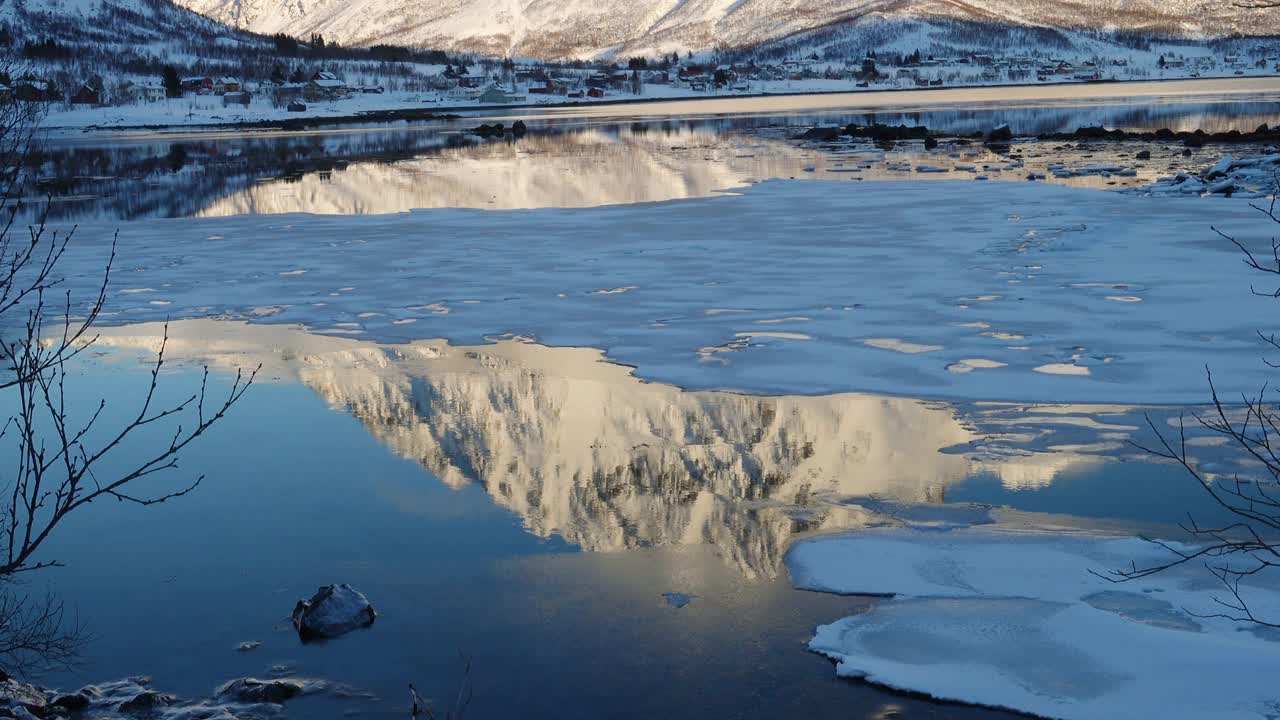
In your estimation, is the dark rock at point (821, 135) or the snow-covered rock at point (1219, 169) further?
the dark rock at point (821, 135)

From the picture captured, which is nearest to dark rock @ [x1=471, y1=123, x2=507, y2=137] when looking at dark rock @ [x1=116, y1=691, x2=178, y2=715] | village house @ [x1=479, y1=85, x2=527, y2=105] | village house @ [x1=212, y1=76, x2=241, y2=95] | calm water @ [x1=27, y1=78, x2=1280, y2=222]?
calm water @ [x1=27, y1=78, x2=1280, y2=222]

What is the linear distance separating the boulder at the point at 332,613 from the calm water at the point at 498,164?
1726 centimetres

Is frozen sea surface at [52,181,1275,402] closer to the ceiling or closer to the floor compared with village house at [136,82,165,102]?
closer to the floor

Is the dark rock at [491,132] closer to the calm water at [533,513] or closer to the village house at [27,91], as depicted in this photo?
the village house at [27,91]

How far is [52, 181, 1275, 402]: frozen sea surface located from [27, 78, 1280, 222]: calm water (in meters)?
3.42

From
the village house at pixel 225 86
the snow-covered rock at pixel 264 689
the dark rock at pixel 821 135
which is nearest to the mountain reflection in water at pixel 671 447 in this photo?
the snow-covered rock at pixel 264 689

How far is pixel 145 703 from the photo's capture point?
443cm

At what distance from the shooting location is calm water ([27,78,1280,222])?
954 inches

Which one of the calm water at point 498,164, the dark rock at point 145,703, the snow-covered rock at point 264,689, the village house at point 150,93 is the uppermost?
the village house at point 150,93

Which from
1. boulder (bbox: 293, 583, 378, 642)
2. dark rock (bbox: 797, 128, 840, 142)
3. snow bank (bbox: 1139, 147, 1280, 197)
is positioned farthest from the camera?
dark rock (bbox: 797, 128, 840, 142)

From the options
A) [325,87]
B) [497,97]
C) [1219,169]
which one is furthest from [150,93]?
[1219,169]

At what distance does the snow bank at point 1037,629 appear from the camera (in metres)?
4.35

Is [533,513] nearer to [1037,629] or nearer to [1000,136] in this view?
[1037,629]

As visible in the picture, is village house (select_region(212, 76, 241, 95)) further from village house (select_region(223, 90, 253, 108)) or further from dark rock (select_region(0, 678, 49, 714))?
dark rock (select_region(0, 678, 49, 714))
